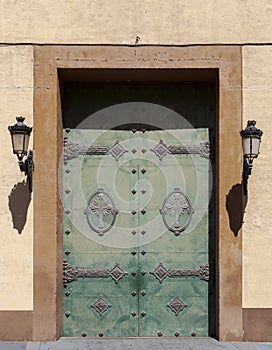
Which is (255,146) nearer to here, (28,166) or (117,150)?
(117,150)

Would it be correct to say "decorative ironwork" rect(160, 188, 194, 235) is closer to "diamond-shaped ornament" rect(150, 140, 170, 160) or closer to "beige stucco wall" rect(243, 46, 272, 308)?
"diamond-shaped ornament" rect(150, 140, 170, 160)

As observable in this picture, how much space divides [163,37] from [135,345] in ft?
11.1

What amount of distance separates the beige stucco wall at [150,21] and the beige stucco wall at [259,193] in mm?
302

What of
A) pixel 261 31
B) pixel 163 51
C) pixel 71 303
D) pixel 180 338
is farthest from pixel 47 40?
pixel 180 338

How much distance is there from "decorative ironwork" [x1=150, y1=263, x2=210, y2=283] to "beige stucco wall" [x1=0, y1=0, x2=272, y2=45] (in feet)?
8.37

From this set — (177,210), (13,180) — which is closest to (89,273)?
(177,210)

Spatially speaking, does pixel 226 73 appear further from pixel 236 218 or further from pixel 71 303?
pixel 71 303

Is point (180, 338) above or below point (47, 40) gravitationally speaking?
below

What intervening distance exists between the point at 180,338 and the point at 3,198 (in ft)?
8.33

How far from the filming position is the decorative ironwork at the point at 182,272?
852cm

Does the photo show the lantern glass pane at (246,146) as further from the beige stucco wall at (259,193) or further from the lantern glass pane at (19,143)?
the lantern glass pane at (19,143)

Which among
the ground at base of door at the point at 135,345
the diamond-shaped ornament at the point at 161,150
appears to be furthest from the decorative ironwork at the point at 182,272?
the diamond-shaped ornament at the point at 161,150

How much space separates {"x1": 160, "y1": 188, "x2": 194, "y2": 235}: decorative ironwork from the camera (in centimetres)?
858

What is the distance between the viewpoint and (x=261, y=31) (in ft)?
27.0
